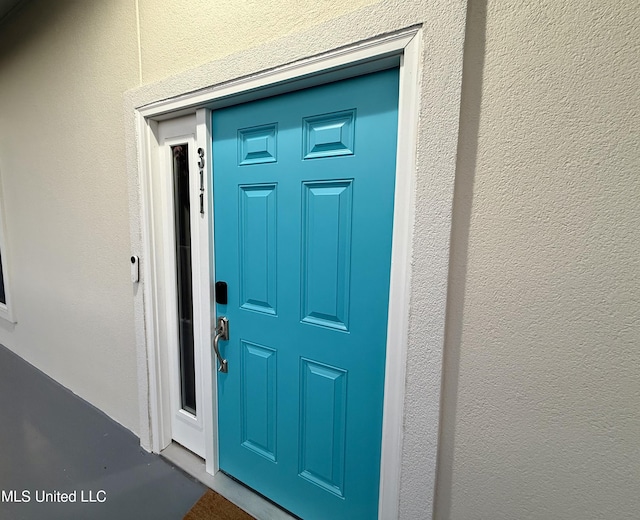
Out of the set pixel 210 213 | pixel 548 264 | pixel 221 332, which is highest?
pixel 210 213

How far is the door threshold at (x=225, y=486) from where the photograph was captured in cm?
126

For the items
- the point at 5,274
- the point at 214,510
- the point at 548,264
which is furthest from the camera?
the point at 5,274

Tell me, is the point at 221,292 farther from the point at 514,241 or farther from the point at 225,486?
the point at 514,241

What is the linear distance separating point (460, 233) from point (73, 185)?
227 centimetres

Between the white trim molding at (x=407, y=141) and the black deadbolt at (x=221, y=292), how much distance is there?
32.1 inches

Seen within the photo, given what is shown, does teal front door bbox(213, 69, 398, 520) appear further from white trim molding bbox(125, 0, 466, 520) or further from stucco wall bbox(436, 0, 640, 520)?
stucco wall bbox(436, 0, 640, 520)

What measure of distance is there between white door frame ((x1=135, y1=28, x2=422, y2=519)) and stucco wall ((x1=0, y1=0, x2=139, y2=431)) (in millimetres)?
210

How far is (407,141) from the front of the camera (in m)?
0.79

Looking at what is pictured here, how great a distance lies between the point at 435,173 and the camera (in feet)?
2.41

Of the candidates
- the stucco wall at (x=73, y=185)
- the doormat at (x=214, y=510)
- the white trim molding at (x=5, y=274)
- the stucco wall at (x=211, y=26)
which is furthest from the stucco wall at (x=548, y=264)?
the white trim molding at (x=5, y=274)

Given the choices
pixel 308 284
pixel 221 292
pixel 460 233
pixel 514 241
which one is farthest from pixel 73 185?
pixel 514 241

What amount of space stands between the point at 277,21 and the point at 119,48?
103 centimetres

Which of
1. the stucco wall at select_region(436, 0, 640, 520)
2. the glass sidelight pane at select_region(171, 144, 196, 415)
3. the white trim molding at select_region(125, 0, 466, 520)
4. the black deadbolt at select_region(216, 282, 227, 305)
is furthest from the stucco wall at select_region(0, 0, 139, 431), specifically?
the stucco wall at select_region(436, 0, 640, 520)

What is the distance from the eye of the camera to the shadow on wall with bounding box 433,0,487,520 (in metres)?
0.70
